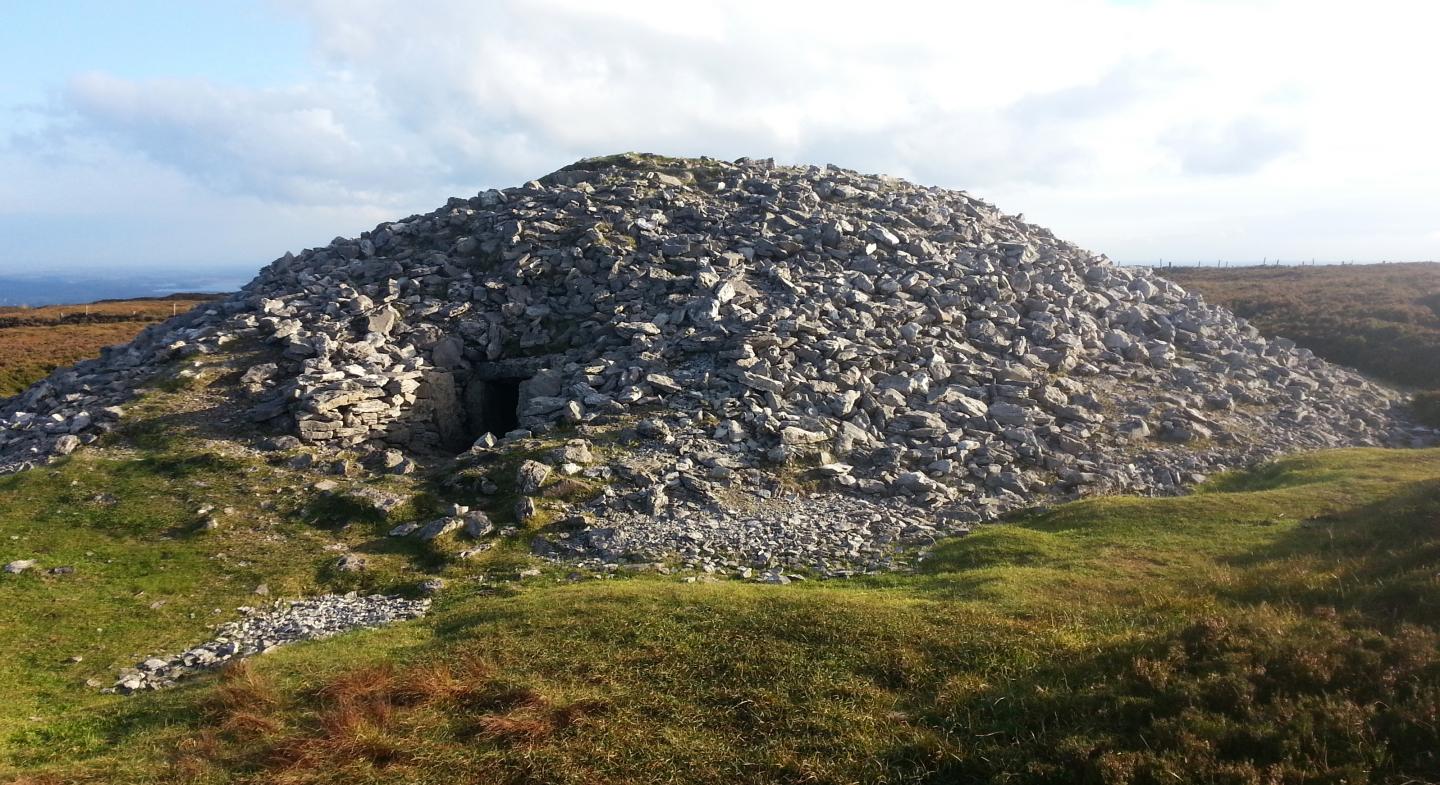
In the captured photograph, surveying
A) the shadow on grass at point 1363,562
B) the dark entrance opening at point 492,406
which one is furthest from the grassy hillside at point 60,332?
the shadow on grass at point 1363,562

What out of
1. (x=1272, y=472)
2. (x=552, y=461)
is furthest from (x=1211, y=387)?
(x=552, y=461)

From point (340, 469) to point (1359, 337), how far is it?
157 ft

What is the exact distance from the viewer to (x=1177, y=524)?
18.7 meters

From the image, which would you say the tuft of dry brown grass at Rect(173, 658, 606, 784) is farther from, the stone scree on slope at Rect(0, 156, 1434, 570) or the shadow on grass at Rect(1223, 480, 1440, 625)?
the shadow on grass at Rect(1223, 480, 1440, 625)

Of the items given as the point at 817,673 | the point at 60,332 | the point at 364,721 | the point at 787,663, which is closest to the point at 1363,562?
the point at 817,673

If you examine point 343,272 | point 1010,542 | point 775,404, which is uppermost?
point 343,272

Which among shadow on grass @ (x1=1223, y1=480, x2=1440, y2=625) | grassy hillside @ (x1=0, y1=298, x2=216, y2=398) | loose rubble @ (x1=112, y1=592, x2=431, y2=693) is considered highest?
grassy hillside @ (x1=0, y1=298, x2=216, y2=398)

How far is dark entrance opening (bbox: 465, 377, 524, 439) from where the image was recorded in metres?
28.0

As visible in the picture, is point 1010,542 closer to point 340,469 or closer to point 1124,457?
point 1124,457

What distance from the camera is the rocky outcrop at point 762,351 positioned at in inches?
914

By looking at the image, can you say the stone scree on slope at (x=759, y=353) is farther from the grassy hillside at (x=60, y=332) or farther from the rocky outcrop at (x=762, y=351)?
the grassy hillside at (x=60, y=332)

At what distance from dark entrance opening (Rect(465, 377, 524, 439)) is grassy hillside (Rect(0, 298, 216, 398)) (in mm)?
30948

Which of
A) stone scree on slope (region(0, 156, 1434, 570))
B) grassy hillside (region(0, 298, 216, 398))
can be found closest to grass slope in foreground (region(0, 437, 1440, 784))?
stone scree on slope (region(0, 156, 1434, 570))

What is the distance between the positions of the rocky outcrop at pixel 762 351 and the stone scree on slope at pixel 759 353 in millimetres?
102
